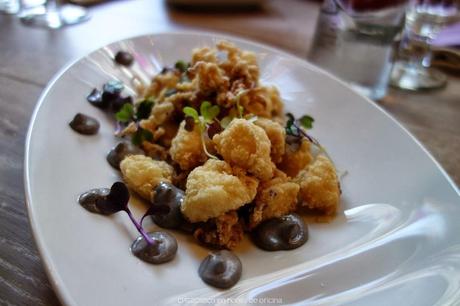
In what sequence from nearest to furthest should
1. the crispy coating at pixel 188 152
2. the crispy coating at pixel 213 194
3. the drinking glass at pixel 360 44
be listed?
1. the crispy coating at pixel 213 194
2. the crispy coating at pixel 188 152
3. the drinking glass at pixel 360 44

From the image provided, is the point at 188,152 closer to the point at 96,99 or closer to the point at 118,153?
the point at 118,153

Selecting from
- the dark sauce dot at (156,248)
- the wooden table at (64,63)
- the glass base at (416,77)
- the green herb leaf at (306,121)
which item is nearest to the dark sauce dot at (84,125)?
the wooden table at (64,63)

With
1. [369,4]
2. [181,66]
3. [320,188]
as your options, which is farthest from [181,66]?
[369,4]

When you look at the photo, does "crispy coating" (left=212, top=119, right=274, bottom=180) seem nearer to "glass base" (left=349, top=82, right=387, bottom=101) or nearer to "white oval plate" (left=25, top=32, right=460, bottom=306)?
"white oval plate" (left=25, top=32, right=460, bottom=306)

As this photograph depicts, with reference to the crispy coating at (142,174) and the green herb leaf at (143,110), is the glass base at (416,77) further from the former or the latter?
the crispy coating at (142,174)

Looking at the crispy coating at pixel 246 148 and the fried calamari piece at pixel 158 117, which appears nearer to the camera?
the crispy coating at pixel 246 148

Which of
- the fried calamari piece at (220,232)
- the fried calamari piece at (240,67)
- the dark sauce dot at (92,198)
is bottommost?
the fried calamari piece at (220,232)
